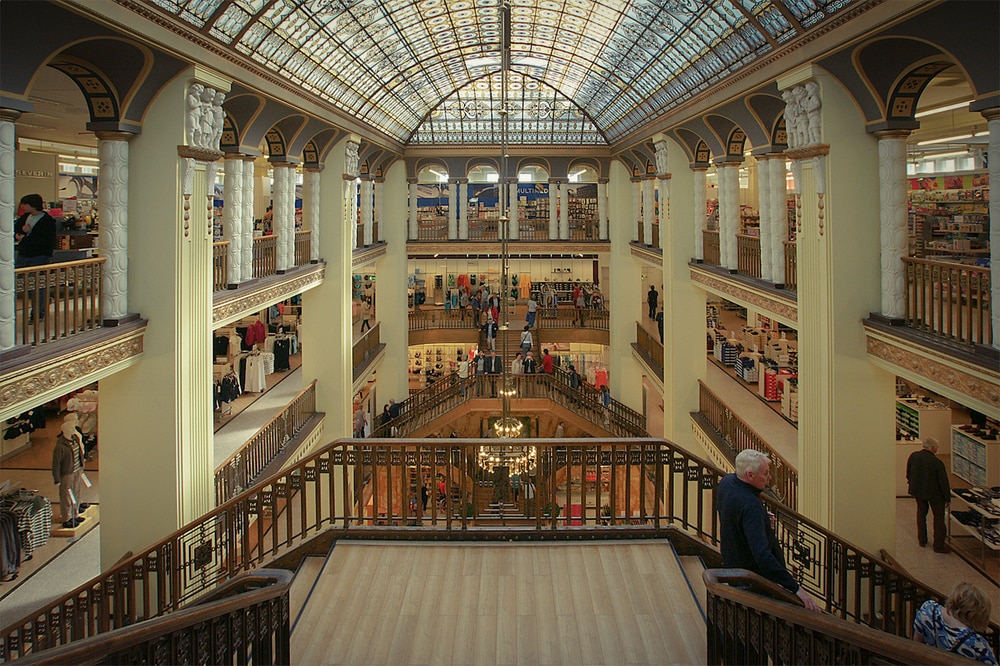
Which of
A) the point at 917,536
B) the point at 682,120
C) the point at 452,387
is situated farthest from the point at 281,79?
the point at 452,387

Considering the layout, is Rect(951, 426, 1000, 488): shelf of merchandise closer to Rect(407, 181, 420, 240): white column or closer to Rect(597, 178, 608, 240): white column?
Rect(597, 178, 608, 240): white column

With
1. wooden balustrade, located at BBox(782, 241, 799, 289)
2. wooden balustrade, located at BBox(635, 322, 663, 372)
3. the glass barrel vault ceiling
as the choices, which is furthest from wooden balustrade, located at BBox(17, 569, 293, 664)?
wooden balustrade, located at BBox(635, 322, 663, 372)

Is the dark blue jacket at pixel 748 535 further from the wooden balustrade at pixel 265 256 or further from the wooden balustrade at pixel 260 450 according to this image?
the wooden balustrade at pixel 265 256

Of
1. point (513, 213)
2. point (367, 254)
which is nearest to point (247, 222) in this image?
point (367, 254)

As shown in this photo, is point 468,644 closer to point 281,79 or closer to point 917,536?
point 917,536

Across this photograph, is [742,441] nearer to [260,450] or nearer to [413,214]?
[260,450]

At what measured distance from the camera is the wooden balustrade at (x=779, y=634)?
348cm

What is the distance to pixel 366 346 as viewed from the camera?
73.7 ft

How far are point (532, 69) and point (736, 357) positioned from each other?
9.98 m

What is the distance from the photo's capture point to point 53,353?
7.01 meters

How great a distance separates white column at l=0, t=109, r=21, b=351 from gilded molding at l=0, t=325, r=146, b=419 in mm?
357

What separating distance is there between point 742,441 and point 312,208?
995cm

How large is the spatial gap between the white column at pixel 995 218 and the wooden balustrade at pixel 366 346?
49.8 feet

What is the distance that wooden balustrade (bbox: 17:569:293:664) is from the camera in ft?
10.9
